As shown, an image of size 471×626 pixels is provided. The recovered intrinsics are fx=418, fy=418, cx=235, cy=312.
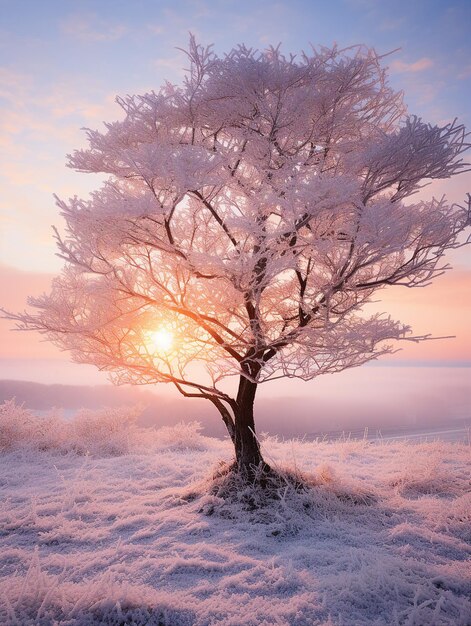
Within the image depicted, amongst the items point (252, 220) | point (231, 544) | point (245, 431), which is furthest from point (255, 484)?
point (252, 220)

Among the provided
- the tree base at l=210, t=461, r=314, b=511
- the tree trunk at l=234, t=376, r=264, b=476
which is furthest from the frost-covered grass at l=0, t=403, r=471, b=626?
the tree trunk at l=234, t=376, r=264, b=476

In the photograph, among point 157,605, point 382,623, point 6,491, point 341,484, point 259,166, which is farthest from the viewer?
point 6,491

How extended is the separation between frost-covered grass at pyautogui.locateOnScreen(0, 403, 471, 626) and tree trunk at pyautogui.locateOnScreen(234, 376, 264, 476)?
0.48 metres

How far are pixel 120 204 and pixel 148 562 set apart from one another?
4.21 metres

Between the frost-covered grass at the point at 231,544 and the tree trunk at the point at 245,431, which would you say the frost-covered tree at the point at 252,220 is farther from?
the frost-covered grass at the point at 231,544

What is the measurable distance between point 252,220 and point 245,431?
12.0 ft

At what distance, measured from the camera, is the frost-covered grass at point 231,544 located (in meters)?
3.62

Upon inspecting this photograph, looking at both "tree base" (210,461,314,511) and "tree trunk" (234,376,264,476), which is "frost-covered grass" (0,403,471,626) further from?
"tree trunk" (234,376,264,476)

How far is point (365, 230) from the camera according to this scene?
540cm

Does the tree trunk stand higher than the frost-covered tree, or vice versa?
the frost-covered tree

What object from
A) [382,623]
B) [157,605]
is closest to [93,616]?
[157,605]

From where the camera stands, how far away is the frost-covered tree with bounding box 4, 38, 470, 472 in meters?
5.40

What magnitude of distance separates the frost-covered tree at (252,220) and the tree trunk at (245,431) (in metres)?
0.02

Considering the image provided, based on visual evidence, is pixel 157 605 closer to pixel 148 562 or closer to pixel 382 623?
pixel 148 562
